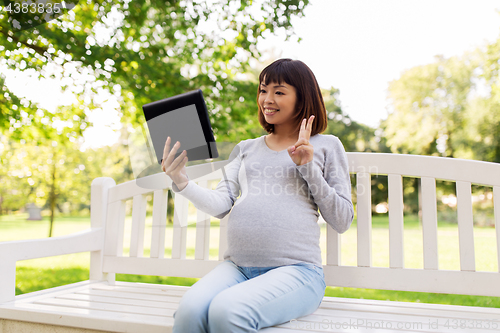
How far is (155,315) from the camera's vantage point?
58.8 inches

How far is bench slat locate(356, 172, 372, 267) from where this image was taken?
1.80 meters

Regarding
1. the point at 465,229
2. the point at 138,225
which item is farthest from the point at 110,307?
the point at 465,229

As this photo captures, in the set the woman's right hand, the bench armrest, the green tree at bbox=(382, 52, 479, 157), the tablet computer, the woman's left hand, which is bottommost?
the bench armrest

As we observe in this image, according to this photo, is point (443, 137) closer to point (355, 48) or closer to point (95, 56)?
point (355, 48)

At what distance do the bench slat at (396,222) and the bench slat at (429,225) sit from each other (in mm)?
100

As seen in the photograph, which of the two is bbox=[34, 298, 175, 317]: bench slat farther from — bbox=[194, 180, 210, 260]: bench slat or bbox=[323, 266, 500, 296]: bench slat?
bbox=[323, 266, 500, 296]: bench slat

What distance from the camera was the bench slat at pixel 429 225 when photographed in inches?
68.2

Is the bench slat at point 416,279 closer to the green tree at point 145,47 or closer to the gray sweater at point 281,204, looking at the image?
the gray sweater at point 281,204

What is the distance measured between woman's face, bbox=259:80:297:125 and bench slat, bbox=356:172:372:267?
0.49m

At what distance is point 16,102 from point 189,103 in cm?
415

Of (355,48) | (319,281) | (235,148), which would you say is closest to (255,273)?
(319,281)

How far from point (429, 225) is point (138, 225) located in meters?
1.52

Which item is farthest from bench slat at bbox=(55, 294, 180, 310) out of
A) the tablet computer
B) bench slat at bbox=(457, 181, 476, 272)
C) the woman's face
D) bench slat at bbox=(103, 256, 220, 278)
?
bench slat at bbox=(457, 181, 476, 272)

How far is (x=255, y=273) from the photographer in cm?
154
